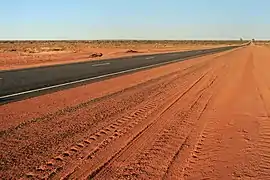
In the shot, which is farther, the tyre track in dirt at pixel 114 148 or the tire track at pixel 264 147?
the tire track at pixel 264 147

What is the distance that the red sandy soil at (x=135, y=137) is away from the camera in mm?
5656

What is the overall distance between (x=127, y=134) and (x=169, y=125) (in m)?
1.26

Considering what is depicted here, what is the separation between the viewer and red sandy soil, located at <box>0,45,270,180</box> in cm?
566

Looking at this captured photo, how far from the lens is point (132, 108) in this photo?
10.9 m

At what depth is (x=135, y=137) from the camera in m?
7.51

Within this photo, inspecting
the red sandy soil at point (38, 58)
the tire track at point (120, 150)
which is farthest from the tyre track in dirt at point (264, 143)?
the red sandy soil at point (38, 58)

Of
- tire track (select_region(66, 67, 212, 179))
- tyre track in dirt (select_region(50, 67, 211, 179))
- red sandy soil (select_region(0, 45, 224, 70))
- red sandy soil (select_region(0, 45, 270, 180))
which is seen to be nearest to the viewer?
tire track (select_region(66, 67, 212, 179))

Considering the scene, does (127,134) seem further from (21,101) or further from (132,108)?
(21,101)

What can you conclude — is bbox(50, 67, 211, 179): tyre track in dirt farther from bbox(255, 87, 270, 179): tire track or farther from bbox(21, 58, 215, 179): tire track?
bbox(255, 87, 270, 179): tire track

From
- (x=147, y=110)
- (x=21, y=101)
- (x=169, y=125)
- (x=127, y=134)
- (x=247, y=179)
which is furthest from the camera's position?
(x=21, y=101)

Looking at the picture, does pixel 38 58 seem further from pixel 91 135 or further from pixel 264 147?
pixel 264 147

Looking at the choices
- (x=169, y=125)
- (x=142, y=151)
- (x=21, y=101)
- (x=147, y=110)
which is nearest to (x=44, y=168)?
(x=142, y=151)

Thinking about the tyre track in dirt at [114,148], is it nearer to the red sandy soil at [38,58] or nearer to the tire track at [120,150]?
the tire track at [120,150]

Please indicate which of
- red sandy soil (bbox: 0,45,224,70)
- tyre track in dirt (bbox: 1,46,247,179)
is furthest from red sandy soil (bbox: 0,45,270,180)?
red sandy soil (bbox: 0,45,224,70)
